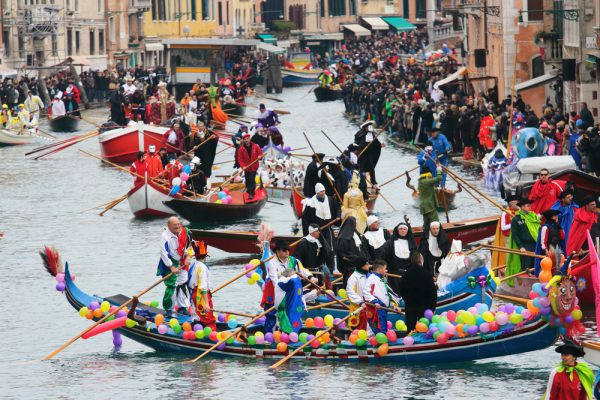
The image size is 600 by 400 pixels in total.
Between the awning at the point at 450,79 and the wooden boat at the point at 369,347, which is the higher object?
the awning at the point at 450,79

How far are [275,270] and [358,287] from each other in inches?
42.2

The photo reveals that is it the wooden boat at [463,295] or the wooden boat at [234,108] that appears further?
the wooden boat at [234,108]

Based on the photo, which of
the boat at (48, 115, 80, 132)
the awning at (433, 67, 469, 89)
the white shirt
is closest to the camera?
the white shirt

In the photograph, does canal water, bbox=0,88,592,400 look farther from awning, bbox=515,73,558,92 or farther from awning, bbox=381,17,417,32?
awning, bbox=381,17,417,32

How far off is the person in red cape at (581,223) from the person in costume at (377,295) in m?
3.66

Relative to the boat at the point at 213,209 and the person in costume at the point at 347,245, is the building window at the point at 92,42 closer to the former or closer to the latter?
the boat at the point at 213,209

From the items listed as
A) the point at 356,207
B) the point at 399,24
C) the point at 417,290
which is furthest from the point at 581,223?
the point at 399,24

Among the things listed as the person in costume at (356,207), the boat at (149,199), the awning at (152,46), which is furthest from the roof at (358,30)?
the person in costume at (356,207)

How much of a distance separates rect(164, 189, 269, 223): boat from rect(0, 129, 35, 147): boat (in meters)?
22.6

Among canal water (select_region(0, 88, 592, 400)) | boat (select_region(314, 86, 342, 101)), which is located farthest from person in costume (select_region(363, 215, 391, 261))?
boat (select_region(314, 86, 342, 101))

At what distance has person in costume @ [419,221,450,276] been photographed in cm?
2386

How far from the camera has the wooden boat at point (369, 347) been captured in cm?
2045

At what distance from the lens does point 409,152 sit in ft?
170

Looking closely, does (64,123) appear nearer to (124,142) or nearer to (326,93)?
(124,142)
